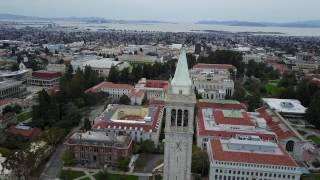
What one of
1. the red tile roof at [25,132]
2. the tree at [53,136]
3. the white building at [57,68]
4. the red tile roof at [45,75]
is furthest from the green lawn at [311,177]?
the white building at [57,68]

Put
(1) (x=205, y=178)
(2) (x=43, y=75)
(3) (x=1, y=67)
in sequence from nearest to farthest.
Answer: (1) (x=205, y=178), (2) (x=43, y=75), (3) (x=1, y=67)

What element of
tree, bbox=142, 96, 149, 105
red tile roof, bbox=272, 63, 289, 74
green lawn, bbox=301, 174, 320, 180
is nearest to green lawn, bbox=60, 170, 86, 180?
green lawn, bbox=301, 174, 320, 180

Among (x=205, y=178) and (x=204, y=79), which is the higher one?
(x=204, y=79)

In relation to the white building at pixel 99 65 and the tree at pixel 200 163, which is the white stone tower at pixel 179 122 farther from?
the white building at pixel 99 65

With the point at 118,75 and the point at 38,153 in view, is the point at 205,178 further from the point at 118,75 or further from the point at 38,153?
the point at 118,75

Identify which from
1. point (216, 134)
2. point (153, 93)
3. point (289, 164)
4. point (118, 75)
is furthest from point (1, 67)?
point (289, 164)

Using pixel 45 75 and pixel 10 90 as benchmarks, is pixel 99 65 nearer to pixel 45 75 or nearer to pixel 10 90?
pixel 45 75

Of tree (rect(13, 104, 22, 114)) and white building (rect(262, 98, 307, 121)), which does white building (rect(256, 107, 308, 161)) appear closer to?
white building (rect(262, 98, 307, 121))

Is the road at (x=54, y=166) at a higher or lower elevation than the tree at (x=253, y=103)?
lower
